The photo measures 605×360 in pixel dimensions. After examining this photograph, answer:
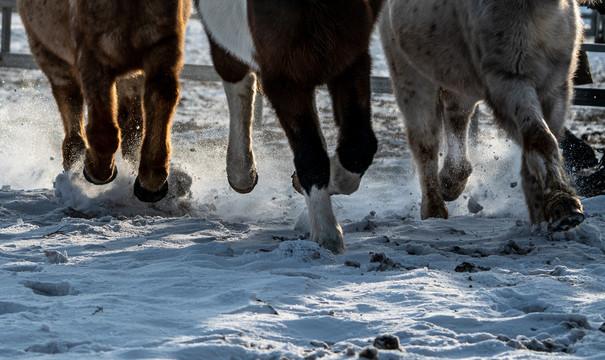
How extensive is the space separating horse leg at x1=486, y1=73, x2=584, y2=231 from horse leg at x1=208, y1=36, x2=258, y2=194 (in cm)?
172

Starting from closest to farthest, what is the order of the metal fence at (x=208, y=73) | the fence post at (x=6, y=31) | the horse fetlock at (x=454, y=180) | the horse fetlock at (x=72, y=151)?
1. the horse fetlock at (x=72, y=151)
2. the horse fetlock at (x=454, y=180)
3. the metal fence at (x=208, y=73)
4. the fence post at (x=6, y=31)

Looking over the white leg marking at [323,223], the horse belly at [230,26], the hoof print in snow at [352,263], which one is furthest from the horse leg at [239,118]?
the hoof print in snow at [352,263]

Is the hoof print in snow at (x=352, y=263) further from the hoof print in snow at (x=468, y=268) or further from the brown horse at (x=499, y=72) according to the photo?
the brown horse at (x=499, y=72)

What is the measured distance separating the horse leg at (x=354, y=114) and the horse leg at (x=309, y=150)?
0.15 m

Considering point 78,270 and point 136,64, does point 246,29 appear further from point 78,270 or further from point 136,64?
point 78,270

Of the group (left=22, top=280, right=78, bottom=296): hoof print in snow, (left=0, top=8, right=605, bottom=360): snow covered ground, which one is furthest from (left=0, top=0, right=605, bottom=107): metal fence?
(left=22, top=280, right=78, bottom=296): hoof print in snow

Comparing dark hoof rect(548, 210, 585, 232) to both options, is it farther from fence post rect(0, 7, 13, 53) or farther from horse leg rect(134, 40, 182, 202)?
fence post rect(0, 7, 13, 53)

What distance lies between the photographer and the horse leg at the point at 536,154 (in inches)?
161

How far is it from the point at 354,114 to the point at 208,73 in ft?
19.9

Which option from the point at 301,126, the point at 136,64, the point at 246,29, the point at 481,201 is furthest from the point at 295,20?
the point at 481,201

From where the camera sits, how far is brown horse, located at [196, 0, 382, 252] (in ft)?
12.9

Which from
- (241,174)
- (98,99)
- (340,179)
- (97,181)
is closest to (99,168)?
(97,181)

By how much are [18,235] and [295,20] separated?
1857 mm

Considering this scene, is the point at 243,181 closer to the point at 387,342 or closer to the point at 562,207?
the point at 562,207
